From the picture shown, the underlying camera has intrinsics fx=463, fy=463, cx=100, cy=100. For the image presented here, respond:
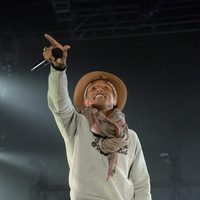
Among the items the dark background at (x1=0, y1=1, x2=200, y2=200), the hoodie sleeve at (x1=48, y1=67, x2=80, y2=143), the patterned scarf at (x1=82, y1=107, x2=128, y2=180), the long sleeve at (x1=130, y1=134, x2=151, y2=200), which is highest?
the dark background at (x1=0, y1=1, x2=200, y2=200)

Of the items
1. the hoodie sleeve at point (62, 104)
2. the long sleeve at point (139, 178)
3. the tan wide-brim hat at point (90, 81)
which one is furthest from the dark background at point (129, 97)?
the hoodie sleeve at point (62, 104)

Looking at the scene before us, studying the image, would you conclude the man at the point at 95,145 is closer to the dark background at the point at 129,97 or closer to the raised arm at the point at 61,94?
the raised arm at the point at 61,94

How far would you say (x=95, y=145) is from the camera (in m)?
1.71

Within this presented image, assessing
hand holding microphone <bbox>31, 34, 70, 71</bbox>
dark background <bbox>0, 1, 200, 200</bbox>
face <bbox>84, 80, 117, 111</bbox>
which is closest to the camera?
hand holding microphone <bbox>31, 34, 70, 71</bbox>

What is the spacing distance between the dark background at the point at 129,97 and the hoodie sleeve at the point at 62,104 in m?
4.44

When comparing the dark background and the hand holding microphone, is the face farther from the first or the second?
the dark background

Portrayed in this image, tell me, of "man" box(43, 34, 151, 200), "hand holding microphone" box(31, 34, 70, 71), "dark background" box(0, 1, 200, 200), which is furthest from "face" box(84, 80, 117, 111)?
"dark background" box(0, 1, 200, 200)

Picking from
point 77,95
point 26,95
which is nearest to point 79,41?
point 26,95

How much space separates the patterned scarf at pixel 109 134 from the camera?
169cm

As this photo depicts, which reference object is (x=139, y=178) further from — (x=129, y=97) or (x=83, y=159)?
(x=129, y=97)

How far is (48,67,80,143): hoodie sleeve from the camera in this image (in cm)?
165

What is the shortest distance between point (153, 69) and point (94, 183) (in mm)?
4771

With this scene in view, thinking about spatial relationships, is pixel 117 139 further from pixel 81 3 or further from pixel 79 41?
pixel 79 41

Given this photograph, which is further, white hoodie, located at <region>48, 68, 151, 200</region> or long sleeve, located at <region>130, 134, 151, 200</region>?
long sleeve, located at <region>130, 134, 151, 200</region>
